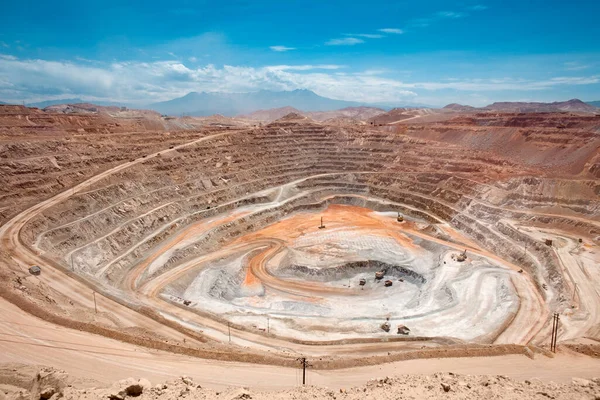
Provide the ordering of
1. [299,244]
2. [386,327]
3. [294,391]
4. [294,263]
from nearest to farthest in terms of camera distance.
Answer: [294,391] < [386,327] < [294,263] < [299,244]

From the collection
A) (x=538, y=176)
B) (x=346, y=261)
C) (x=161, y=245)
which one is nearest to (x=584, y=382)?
(x=346, y=261)

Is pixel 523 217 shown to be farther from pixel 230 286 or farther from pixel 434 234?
pixel 230 286

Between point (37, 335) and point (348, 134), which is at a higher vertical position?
point (348, 134)

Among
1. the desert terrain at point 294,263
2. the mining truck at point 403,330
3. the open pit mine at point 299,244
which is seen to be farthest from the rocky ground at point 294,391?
the mining truck at point 403,330

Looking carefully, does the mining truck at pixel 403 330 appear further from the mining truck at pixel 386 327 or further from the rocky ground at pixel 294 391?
the rocky ground at pixel 294 391

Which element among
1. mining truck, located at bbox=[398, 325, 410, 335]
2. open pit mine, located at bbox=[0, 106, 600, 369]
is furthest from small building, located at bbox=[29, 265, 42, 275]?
mining truck, located at bbox=[398, 325, 410, 335]

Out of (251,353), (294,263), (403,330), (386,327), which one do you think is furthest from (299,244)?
(251,353)

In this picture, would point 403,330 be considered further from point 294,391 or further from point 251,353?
point 294,391
